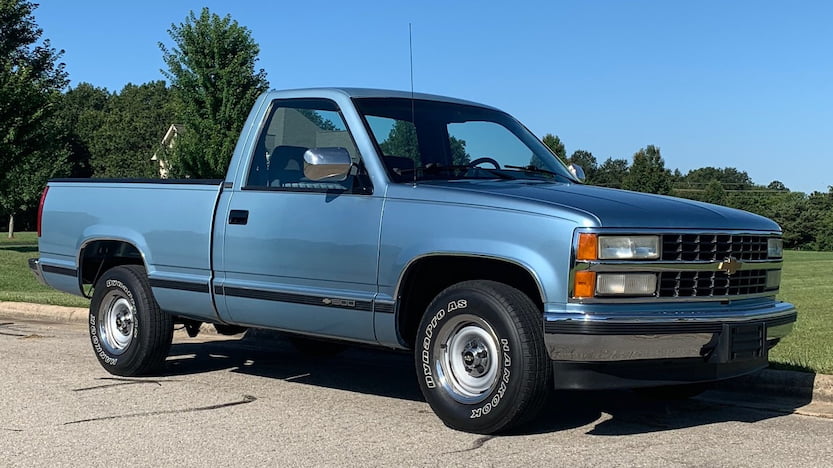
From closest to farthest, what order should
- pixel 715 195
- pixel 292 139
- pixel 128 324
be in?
pixel 292 139 → pixel 128 324 → pixel 715 195

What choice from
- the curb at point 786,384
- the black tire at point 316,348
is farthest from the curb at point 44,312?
the curb at point 786,384

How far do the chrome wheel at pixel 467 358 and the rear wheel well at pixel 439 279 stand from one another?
0.34m

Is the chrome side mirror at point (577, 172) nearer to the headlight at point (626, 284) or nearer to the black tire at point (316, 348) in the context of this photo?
the headlight at point (626, 284)

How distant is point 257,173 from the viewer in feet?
22.3

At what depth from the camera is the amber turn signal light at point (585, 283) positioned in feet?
16.6

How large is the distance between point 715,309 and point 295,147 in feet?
9.73

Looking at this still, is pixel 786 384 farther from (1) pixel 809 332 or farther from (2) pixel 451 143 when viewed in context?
(1) pixel 809 332

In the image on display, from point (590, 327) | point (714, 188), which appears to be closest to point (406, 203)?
point (590, 327)

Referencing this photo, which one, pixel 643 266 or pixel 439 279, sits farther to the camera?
pixel 439 279

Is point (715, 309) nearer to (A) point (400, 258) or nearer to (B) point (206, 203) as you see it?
(A) point (400, 258)

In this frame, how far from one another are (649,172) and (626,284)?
197ft

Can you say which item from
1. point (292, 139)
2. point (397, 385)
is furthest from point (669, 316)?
point (292, 139)

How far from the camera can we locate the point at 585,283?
5059 millimetres

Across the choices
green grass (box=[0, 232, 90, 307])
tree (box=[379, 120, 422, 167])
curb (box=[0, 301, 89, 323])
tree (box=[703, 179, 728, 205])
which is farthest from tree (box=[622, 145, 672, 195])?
tree (box=[379, 120, 422, 167])
